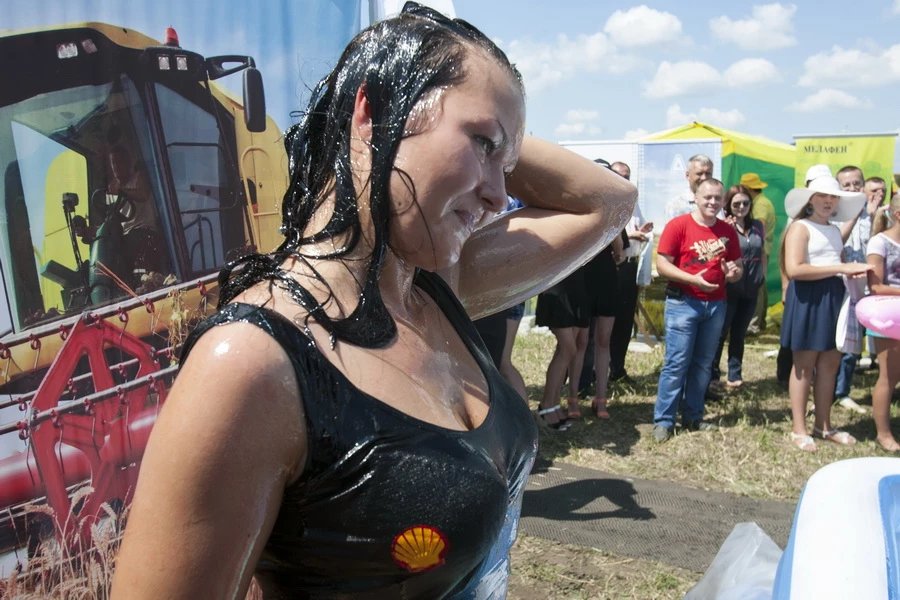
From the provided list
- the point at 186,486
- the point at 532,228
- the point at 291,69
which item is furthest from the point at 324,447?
the point at 291,69

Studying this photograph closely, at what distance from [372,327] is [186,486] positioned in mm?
348

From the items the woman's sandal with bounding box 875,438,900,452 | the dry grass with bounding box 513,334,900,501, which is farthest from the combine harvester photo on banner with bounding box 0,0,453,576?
the woman's sandal with bounding box 875,438,900,452

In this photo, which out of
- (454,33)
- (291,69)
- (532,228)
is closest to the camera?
(454,33)

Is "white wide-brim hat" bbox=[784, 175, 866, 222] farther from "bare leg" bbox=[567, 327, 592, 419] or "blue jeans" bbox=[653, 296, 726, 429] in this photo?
"bare leg" bbox=[567, 327, 592, 419]

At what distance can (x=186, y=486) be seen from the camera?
796 mm

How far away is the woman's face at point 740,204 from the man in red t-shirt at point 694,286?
1.27 metres

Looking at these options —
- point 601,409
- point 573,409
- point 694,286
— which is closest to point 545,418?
point 573,409

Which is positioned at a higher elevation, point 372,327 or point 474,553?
point 372,327

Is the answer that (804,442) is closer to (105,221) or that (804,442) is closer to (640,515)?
(640,515)

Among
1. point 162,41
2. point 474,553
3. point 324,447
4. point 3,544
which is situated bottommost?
point 3,544

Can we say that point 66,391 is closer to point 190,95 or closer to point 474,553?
point 190,95

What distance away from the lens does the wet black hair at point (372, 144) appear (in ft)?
3.31

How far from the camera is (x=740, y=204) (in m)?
6.87

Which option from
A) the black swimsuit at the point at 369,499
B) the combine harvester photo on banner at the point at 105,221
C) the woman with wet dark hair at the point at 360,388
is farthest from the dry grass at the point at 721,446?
the black swimsuit at the point at 369,499
